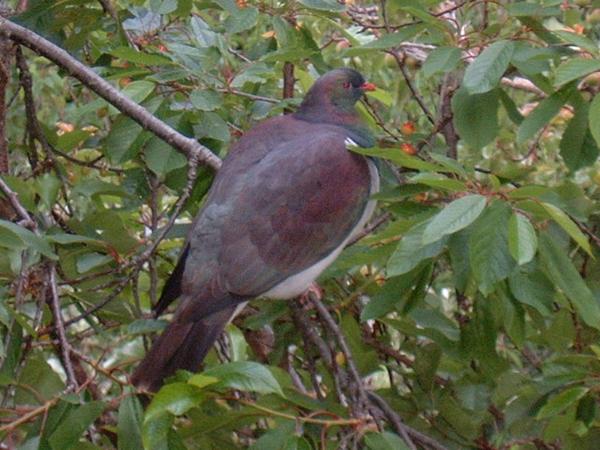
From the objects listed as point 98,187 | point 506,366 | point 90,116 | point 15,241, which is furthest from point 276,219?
point 90,116

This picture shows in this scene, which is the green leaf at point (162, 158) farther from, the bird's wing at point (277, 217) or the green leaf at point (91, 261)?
the green leaf at point (91, 261)

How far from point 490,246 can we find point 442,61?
60 cm

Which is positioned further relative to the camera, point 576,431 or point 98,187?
point 98,187

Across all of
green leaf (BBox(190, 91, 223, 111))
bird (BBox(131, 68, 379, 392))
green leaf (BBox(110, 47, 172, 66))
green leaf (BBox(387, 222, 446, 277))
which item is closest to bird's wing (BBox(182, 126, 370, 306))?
bird (BBox(131, 68, 379, 392))

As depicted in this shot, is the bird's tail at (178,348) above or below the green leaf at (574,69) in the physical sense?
below

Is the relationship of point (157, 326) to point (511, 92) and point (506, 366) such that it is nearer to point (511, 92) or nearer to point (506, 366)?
point (506, 366)

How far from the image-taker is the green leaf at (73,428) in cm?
198

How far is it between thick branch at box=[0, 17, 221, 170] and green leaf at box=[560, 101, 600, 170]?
0.80 metres

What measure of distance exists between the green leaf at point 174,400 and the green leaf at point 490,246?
1.67ft

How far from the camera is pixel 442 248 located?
2.11m

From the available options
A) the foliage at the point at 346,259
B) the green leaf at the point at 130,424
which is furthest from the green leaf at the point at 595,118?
the green leaf at the point at 130,424

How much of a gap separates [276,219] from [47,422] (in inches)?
35.0

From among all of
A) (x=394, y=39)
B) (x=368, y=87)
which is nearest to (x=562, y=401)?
(x=394, y=39)

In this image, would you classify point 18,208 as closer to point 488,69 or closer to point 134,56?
point 134,56
